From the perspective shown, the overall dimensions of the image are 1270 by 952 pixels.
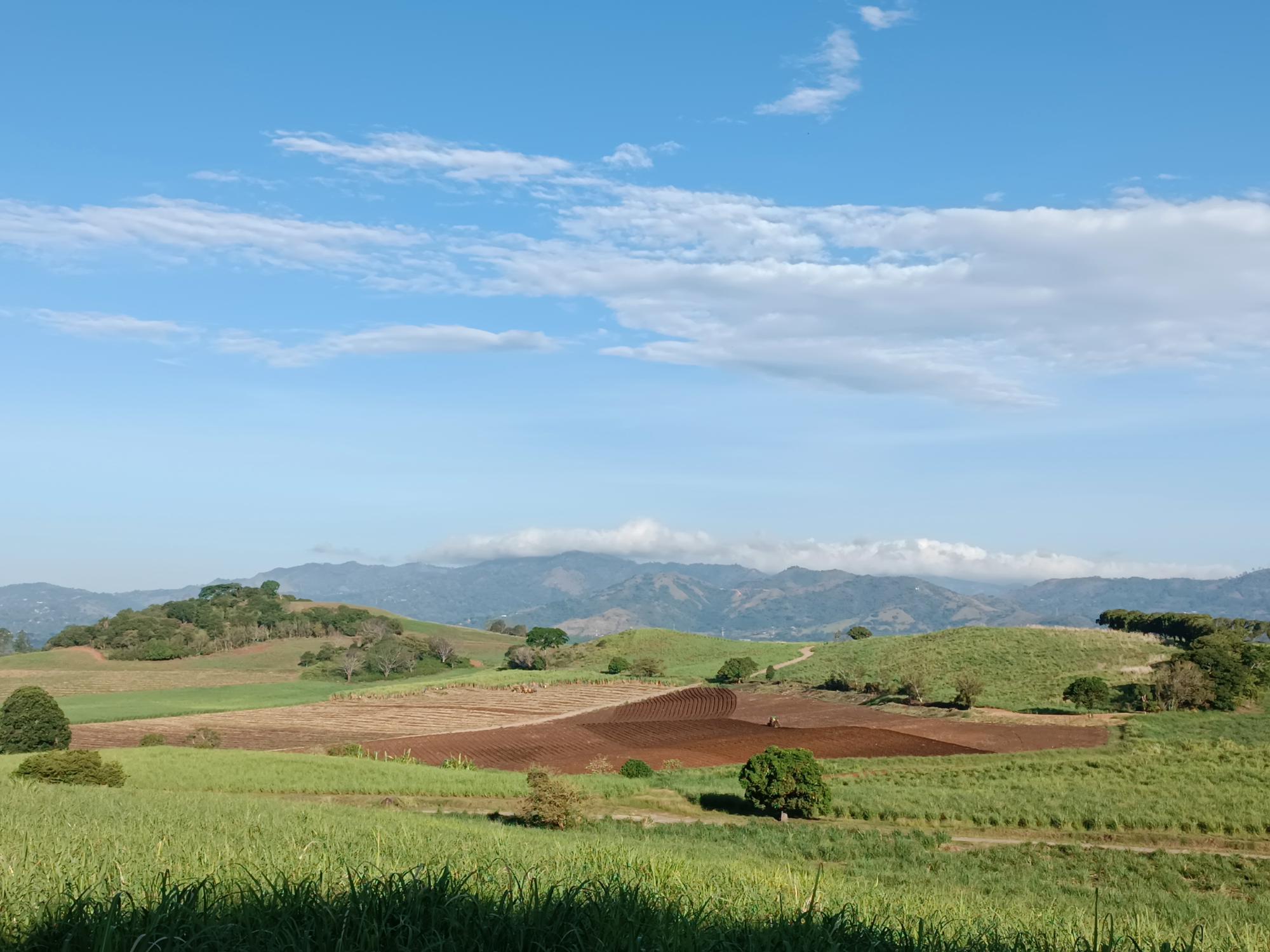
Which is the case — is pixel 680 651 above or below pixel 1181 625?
below

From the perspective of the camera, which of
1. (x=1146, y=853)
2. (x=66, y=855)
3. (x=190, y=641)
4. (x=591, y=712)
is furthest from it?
(x=190, y=641)

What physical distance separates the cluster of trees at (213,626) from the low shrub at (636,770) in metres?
117

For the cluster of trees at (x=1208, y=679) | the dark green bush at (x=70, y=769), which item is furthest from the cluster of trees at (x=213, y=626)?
the cluster of trees at (x=1208, y=679)

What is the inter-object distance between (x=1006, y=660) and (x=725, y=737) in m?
42.6

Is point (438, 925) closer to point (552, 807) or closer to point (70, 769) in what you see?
point (552, 807)

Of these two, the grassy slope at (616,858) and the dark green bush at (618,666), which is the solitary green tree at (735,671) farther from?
the grassy slope at (616,858)

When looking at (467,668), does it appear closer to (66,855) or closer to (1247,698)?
(1247,698)

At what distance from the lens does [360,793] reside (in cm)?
3831

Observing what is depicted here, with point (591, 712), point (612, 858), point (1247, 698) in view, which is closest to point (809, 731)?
point (591, 712)

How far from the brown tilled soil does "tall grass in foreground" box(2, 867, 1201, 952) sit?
155 feet

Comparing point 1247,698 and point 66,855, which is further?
point 1247,698

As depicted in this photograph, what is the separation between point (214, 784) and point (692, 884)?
3797cm

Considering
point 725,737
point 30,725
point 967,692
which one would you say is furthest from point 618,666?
point 30,725

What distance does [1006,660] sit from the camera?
8875 cm
